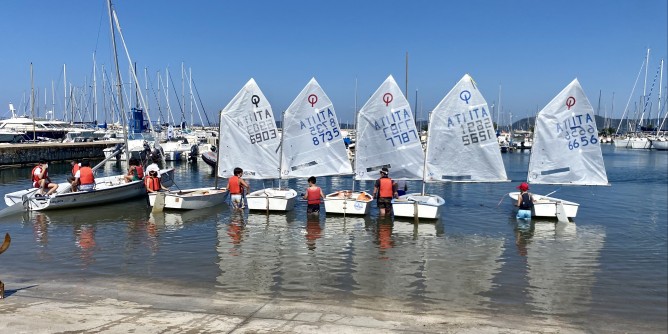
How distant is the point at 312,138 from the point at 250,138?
259 centimetres

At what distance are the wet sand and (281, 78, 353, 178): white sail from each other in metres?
11.6

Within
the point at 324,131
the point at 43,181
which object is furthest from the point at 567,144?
the point at 43,181

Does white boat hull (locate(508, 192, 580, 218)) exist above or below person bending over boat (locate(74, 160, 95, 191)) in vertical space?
below

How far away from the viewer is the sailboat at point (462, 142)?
63.0ft

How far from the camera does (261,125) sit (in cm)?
2159

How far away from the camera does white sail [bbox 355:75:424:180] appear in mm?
20031

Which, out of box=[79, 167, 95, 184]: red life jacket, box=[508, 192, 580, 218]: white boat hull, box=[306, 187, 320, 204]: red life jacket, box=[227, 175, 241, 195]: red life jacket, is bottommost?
box=[508, 192, 580, 218]: white boat hull

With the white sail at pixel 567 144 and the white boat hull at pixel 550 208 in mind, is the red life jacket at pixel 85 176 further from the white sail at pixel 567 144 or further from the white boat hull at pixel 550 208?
the white sail at pixel 567 144

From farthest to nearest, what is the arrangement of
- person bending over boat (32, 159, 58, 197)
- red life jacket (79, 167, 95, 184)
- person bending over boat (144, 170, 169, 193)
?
red life jacket (79, 167, 95, 184) < person bending over boat (32, 159, 58, 197) < person bending over boat (144, 170, 169, 193)

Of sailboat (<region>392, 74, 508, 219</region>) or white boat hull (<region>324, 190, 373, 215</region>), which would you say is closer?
white boat hull (<region>324, 190, 373, 215</region>)

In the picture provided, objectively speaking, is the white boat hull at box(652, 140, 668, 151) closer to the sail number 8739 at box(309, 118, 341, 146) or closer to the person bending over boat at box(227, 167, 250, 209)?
the sail number 8739 at box(309, 118, 341, 146)

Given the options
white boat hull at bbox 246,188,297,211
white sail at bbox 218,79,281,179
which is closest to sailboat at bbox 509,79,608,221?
white boat hull at bbox 246,188,297,211

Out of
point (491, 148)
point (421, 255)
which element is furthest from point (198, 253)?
point (491, 148)

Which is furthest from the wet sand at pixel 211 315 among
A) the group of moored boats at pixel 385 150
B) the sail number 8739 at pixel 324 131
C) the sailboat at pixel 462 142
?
the sail number 8739 at pixel 324 131
